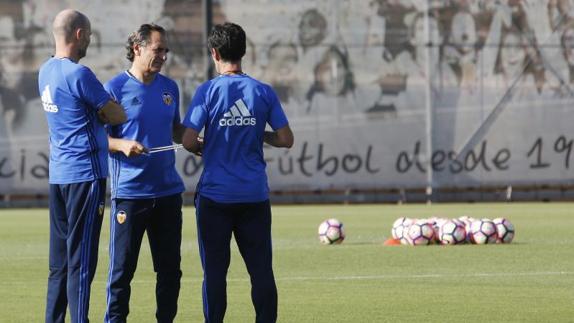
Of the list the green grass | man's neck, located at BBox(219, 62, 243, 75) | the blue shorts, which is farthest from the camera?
the green grass

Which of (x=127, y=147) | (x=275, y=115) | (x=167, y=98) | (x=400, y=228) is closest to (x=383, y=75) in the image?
(x=400, y=228)

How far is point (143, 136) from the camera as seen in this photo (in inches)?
392

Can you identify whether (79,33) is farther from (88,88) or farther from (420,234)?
(420,234)

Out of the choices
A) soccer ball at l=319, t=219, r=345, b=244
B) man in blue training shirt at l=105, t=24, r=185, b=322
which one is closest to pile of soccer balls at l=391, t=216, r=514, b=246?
soccer ball at l=319, t=219, r=345, b=244

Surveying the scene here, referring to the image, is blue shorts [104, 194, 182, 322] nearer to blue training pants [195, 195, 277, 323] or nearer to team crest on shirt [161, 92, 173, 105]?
team crest on shirt [161, 92, 173, 105]

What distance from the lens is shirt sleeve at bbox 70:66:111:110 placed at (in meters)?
9.22

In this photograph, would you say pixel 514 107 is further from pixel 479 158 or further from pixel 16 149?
pixel 16 149

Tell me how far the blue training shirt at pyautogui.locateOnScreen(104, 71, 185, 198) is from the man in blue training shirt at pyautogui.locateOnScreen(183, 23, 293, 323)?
78 cm

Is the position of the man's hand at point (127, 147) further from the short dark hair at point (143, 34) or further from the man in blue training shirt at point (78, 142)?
the short dark hair at point (143, 34)

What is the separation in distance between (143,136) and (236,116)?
3.68 ft

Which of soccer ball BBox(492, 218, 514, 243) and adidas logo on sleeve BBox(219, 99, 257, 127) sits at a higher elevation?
adidas logo on sleeve BBox(219, 99, 257, 127)

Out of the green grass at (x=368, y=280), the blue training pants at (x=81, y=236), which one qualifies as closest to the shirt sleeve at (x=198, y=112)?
the blue training pants at (x=81, y=236)

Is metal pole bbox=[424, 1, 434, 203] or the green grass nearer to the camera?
the green grass

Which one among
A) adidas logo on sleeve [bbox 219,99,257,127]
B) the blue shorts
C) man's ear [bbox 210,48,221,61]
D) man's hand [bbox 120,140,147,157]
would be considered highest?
man's ear [bbox 210,48,221,61]
